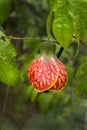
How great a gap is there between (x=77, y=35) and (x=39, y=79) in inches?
5.4

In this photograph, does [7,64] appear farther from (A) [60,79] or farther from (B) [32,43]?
(B) [32,43]

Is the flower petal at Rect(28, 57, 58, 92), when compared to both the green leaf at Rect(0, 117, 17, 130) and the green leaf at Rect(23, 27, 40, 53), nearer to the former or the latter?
the green leaf at Rect(23, 27, 40, 53)

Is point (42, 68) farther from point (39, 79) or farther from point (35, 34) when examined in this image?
point (35, 34)

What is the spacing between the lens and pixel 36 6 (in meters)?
1.66

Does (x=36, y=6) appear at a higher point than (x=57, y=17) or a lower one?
lower

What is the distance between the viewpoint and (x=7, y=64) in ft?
2.82

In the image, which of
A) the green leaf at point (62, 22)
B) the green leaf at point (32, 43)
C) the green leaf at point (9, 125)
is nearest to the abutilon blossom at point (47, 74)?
the green leaf at point (62, 22)

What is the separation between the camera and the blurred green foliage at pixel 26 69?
89 centimetres

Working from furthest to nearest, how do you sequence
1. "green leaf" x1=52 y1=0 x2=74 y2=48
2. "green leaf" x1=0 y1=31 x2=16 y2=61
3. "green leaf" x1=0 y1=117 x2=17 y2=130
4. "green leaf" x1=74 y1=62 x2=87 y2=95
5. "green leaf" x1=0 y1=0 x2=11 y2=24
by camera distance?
"green leaf" x1=0 y1=117 x2=17 y2=130 → "green leaf" x1=0 y1=0 x2=11 y2=24 → "green leaf" x1=74 y1=62 x2=87 y2=95 → "green leaf" x1=0 y1=31 x2=16 y2=61 → "green leaf" x1=52 y1=0 x2=74 y2=48

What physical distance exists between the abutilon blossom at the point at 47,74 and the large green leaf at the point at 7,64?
0.05m

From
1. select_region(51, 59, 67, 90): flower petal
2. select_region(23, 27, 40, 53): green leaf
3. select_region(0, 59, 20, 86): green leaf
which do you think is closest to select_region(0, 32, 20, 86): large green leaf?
select_region(0, 59, 20, 86): green leaf

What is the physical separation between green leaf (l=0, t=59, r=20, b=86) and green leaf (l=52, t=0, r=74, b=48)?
18 centimetres

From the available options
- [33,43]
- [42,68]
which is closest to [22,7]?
[33,43]

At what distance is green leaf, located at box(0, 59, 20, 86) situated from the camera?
862mm
